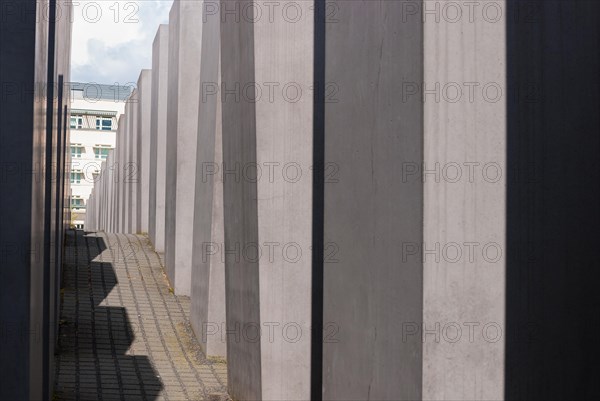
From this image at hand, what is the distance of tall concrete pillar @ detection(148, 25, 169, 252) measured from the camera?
17984 mm

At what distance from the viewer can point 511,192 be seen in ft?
19.1

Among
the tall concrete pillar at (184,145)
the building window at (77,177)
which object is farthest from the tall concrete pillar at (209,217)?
the building window at (77,177)

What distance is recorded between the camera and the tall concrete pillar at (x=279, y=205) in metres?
8.55

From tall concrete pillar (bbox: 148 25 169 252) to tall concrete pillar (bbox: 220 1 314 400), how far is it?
9206 mm

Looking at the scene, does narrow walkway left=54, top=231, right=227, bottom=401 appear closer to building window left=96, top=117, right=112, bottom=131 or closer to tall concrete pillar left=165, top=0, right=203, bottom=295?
tall concrete pillar left=165, top=0, right=203, bottom=295

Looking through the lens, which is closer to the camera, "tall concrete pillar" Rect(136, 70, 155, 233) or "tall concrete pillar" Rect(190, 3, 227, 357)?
"tall concrete pillar" Rect(190, 3, 227, 357)

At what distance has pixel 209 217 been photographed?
11953 mm

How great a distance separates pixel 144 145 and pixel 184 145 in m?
7.36

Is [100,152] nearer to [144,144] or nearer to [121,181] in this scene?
[121,181]

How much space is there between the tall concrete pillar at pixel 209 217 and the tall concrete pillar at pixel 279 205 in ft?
7.67

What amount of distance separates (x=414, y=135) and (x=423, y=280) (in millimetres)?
961

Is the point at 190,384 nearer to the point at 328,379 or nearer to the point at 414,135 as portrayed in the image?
the point at 328,379

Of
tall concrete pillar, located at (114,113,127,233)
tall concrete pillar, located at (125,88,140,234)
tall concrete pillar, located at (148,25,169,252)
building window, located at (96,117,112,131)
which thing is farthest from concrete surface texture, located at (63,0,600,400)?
building window, located at (96,117,112,131)

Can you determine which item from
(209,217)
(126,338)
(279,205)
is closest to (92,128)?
(126,338)
